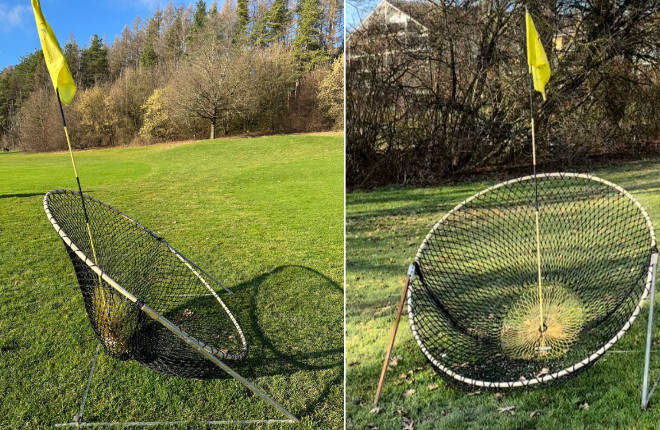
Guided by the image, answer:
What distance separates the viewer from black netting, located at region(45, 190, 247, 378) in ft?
4.70

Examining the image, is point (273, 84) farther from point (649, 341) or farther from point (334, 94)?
point (649, 341)

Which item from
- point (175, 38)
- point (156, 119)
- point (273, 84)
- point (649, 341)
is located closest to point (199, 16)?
point (175, 38)

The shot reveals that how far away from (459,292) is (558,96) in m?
1.70

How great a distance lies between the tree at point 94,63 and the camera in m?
3.20

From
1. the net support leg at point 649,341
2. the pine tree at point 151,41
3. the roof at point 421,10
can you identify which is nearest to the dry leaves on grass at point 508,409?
the net support leg at point 649,341

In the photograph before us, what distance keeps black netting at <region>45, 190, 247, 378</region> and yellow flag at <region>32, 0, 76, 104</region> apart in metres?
0.34

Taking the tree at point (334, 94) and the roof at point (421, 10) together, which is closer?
the roof at point (421, 10)

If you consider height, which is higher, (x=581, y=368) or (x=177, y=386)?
(x=581, y=368)

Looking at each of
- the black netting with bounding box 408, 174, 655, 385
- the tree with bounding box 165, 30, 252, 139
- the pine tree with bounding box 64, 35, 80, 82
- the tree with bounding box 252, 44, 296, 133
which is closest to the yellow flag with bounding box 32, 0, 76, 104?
the black netting with bounding box 408, 174, 655, 385

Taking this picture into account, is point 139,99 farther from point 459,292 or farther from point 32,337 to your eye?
point 459,292

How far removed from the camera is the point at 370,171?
7.98 ft

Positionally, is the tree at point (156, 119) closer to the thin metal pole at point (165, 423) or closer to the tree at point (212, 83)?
the tree at point (212, 83)

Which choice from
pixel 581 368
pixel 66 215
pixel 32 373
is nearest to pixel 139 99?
pixel 66 215

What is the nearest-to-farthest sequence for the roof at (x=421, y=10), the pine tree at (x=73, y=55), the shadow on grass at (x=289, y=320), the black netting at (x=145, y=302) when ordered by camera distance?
the black netting at (x=145, y=302) < the shadow on grass at (x=289, y=320) < the roof at (x=421, y=10) < the pine tree at (x=73, y=55)
